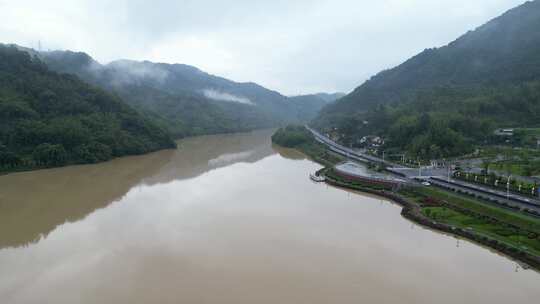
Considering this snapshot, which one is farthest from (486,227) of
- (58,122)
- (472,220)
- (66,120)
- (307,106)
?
(307,106)

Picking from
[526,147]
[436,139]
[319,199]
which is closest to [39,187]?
[319,199]

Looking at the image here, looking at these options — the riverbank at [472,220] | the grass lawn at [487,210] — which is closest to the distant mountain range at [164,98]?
the riverbank at [472,220]

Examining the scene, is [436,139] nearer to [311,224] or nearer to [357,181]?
[357,181]

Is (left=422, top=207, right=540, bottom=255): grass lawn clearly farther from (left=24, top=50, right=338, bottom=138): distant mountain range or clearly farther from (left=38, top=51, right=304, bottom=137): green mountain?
(left=38, top=51, right=304, bottom=137): green mountain

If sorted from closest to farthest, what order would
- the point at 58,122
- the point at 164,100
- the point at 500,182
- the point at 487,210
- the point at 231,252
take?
the point at 231,252
the point at 487,210
the point at 500,182
the point at 58,122
the point at 164,100

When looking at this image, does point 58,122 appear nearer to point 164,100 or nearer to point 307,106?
point 164,100

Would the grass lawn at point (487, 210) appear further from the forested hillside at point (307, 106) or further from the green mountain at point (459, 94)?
the forested hillside at point (307, 106)

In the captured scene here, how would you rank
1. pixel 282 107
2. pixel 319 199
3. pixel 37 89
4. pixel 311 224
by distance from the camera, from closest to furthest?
pixel 311 224 → pixel 319 199 → pixel 37 89 → pixel 282 107
